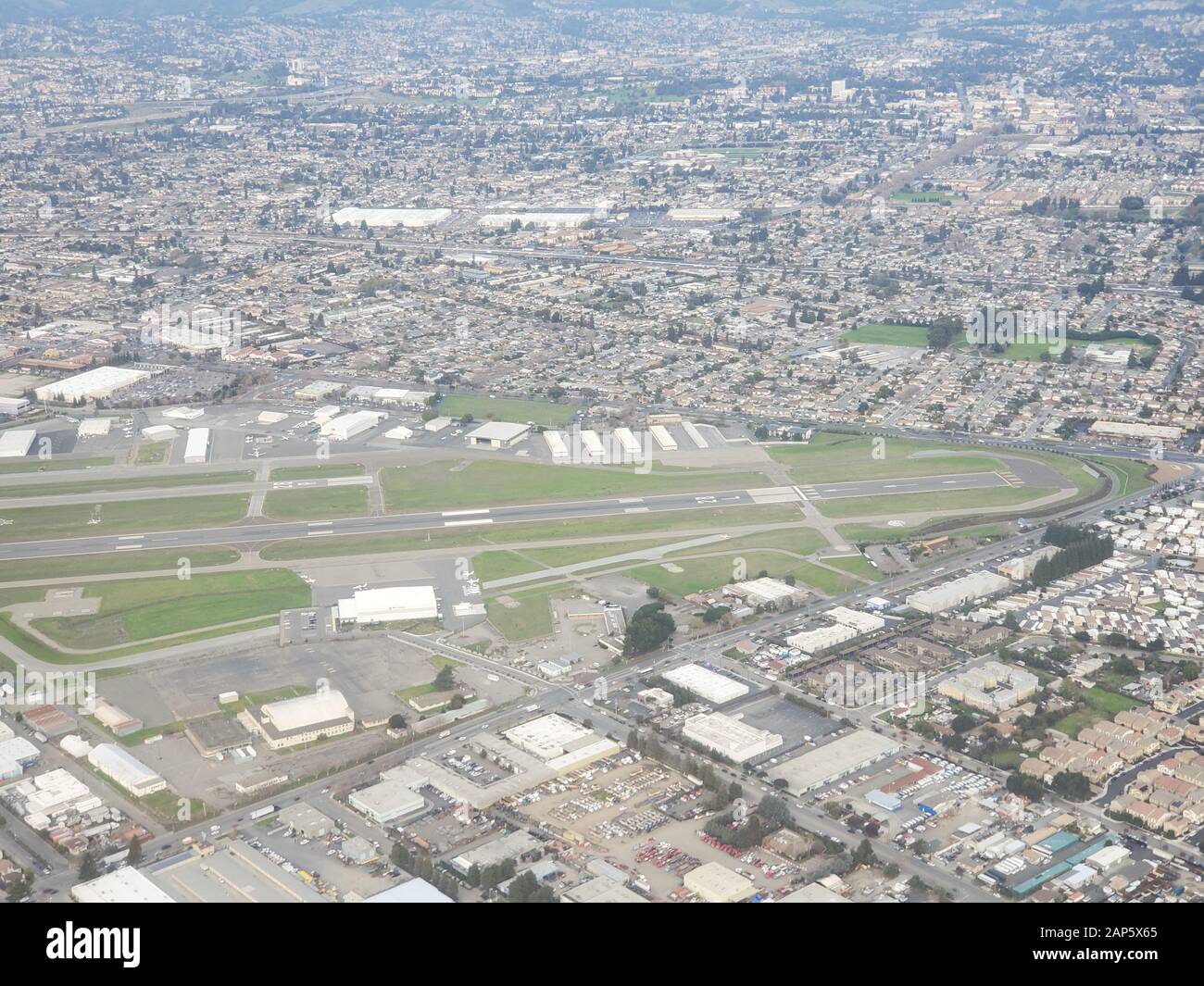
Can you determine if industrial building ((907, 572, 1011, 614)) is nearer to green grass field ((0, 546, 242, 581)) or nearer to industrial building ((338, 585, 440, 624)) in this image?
industrial building ((338, 585, 440, 624))

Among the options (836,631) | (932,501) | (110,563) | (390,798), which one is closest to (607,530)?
(836,631)

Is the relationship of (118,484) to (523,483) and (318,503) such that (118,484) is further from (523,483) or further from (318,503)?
(523,483)

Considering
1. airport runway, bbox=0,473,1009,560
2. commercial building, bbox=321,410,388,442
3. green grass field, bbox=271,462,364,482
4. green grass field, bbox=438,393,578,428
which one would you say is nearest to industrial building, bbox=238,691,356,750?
airport runway, bbox=0,473,1009,560

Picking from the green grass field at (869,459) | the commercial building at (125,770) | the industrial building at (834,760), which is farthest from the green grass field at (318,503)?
the industrial building at (834,760)

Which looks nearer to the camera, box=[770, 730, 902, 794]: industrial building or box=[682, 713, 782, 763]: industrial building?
box=[770, 730, 902, 794]: industrial building

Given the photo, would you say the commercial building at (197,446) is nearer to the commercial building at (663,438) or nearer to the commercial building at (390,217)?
the commercial building at (663,438)

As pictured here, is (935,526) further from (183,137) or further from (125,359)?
(183,137)

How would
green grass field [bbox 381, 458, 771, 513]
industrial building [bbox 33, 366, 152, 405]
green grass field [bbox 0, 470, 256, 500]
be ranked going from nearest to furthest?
green grass field [bbox 381, 458, 771, 513] < green grass field [bbox 0, 470, 256, 500] < industrial building [bbox 33, 366, 152, 405]
